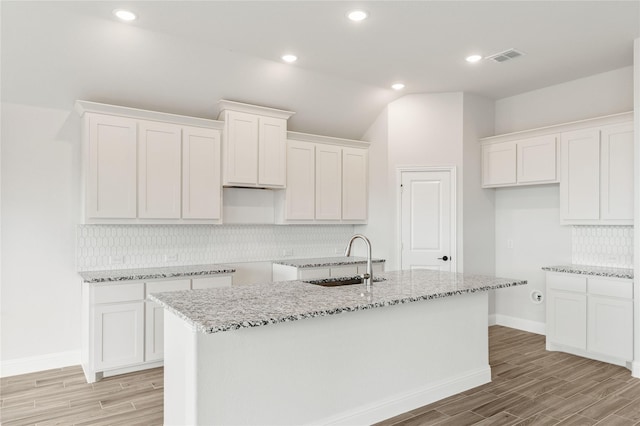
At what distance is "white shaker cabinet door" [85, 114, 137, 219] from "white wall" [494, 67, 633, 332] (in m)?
4.61

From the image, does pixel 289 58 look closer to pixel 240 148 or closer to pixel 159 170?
pixel 240 148

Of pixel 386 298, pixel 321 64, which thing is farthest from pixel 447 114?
pixel 386 298

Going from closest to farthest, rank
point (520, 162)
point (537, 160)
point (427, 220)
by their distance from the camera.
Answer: point (537, 160) < point (520, 162) < point (427, 220)

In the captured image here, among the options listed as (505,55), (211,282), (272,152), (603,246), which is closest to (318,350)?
(211,282)

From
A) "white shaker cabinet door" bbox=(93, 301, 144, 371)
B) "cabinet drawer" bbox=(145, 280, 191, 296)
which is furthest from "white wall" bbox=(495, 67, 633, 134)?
"white shaker cabinet door" bbox=(93, 301, 144, 371)

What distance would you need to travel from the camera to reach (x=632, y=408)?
11.0ft

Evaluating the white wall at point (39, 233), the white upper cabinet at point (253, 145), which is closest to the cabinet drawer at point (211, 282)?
the white upper cabinet at point (253, 145)

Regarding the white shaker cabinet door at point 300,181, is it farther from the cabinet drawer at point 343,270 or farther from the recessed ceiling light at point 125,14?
the recessed ceiling light at point 125,14

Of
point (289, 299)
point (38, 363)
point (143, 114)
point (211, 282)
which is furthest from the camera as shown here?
point (211, 282)

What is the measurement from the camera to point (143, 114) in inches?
173

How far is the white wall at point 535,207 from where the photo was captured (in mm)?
5008

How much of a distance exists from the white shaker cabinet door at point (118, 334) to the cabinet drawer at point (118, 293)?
0.05m

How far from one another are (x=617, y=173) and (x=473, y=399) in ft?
9.19

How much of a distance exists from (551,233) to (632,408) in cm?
244
